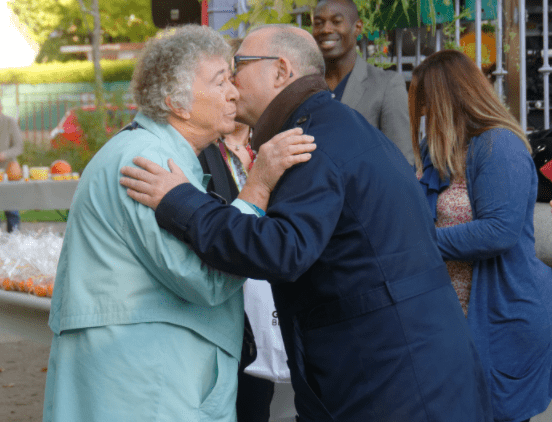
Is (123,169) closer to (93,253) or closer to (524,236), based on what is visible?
(93,253)

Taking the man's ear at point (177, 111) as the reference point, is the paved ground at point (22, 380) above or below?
below

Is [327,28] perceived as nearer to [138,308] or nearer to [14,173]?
[138,308]

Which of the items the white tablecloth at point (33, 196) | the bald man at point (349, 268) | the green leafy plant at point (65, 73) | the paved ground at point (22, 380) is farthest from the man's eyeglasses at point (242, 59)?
the green leafy plant at point (65, 73)

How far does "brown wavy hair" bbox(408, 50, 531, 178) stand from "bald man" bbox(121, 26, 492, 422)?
0.79 m

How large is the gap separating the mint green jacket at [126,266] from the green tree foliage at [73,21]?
48.8ft

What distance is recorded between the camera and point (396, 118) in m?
3.34

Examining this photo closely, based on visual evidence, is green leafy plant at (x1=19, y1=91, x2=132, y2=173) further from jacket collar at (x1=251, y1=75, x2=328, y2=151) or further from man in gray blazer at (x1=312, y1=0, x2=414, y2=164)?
jacket collar at (x1=251, y1=75, x2=328, y2=151)

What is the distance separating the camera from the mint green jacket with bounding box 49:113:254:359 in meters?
1.56

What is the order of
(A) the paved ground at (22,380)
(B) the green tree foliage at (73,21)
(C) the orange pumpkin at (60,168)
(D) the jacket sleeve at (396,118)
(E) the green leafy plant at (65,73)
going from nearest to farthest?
(D) the jacket sleeve at (396,118) < (A) the paved ground at (22,380) < (C) the orange pumpkin at (60,168) < (B) the green tree foliage at (73,21) < (E) the green leafy plant at (65,73)

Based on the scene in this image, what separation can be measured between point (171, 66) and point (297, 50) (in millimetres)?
361

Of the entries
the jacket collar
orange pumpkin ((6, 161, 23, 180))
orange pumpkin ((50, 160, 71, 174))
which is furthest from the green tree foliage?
the jacket collar

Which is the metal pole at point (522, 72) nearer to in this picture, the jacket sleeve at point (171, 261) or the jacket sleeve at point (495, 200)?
the jacket sleeve at point (495, 200)

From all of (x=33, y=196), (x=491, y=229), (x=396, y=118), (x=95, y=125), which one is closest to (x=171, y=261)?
(x=491, y=229)

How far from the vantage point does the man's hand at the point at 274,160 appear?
4.98ft
